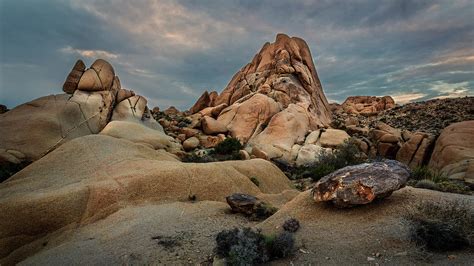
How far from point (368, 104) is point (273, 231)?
106530 millimetres

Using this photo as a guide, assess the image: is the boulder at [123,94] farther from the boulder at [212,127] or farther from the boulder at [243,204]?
the boulder at [243,204]

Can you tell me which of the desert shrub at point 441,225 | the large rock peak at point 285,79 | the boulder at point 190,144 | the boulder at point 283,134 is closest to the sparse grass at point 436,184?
the desert shrub at point 441,225

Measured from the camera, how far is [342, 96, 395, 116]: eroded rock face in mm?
98594

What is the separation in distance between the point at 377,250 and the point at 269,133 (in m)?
29.9

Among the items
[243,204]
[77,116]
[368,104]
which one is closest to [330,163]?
[243,204]

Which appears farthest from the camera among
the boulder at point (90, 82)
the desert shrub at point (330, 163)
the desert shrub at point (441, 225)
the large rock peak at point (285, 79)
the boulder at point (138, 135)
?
the large rock peak at point (285, 79)

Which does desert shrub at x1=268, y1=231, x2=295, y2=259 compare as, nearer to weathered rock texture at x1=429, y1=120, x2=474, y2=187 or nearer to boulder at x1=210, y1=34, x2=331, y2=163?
weathered rock texture at x1=429, y1=120, x2=474, y2=187

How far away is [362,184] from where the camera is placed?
1051 cm

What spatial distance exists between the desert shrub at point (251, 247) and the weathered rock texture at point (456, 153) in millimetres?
16319

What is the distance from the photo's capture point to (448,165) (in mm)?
24109

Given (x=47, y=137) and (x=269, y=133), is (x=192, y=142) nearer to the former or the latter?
(x=269, y=133)

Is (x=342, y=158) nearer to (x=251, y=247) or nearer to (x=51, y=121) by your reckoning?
(x=251, y=247)

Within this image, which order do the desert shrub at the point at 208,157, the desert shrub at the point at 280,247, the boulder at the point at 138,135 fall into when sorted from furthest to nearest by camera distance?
the boulder at the point at 138,135 → the desert shrub at the point at 208,157 → the desert shrub at the point at 280,247

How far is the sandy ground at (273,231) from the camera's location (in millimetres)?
8500
